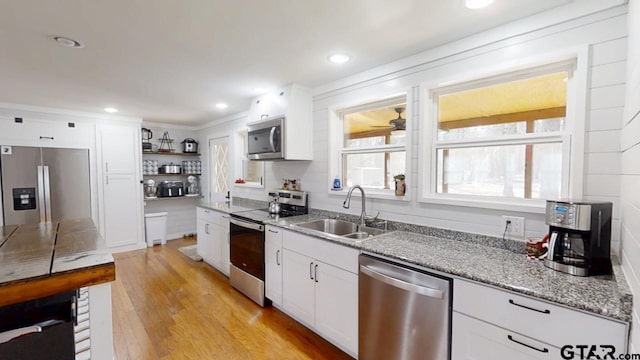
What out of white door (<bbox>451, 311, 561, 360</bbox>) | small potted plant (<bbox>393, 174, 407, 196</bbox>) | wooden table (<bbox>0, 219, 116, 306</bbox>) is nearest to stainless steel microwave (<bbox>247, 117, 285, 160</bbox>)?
small potted plant (<bbox>393, 174, 407, 196</bbox>)

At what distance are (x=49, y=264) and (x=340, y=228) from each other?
2170 millimetres

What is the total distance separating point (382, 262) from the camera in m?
1.82

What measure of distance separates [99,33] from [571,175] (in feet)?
10.2

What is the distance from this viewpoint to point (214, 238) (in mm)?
3836

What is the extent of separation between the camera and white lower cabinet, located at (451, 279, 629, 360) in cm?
110

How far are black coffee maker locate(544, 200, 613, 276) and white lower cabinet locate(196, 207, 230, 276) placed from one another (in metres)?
3.12

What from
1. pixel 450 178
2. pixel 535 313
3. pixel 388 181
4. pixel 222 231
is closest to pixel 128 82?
pixel 222 231

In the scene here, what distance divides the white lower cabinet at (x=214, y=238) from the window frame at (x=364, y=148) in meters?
1.50

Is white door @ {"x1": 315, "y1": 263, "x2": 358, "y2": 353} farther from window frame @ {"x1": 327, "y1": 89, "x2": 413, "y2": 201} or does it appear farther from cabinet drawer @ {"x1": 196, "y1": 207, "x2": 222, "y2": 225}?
cabinet drawer @ {"x1": 196, "y1": 207, "x2": 222, "y2": 225}

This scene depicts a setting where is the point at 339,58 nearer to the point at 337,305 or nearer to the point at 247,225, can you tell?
the point at 247,225

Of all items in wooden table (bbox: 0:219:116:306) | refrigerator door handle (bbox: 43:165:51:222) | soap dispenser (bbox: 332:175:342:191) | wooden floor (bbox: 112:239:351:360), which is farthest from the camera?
refrigerator door handle (bbox: 43:165:51:222)

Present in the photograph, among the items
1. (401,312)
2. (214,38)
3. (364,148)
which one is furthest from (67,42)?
(401,312)

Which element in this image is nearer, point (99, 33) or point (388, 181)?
point (99, 33)

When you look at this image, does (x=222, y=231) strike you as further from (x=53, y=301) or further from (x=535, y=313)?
(x=535, y=313)
